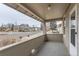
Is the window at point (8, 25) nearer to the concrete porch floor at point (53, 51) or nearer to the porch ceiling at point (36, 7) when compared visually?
the porch ceiling at point (36, 7)

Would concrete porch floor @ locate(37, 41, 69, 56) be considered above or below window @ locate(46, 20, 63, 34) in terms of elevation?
below

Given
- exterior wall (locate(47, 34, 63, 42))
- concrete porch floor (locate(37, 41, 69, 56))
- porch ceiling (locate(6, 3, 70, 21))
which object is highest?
porch ceiling (locate(6, 3, 70, 21))

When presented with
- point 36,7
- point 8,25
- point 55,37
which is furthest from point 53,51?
point 55,37

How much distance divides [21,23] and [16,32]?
550mm

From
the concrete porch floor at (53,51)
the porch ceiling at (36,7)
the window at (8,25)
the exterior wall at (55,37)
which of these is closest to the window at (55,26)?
the exterior wall at (55,37)

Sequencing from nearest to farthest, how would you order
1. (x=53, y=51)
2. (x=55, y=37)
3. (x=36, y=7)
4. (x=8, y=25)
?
(x=8, y=25)
(x=36, y=7)
(x=53, y=51)
(x=55, y=37)

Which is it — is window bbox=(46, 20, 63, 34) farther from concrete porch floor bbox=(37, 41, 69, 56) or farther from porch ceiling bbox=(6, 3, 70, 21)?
porch ceiling bbox=(6, 3, 70, 21)

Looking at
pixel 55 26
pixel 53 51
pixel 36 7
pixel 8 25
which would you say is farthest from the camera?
pixel 55 26

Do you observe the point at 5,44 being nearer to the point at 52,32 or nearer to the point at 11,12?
the point at 11,12

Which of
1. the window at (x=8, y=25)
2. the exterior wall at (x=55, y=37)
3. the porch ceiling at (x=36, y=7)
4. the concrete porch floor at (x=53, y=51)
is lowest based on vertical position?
the concrete porch floor at (x=53, y=51)

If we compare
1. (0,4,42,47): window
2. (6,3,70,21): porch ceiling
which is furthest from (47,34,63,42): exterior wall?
(0,4,42,47): window

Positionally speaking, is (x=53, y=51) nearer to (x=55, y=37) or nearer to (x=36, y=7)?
(x=36, y=7)

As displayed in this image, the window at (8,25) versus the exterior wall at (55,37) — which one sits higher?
the window at (8,25)

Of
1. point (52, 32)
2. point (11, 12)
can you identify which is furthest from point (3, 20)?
point (52, 32)
